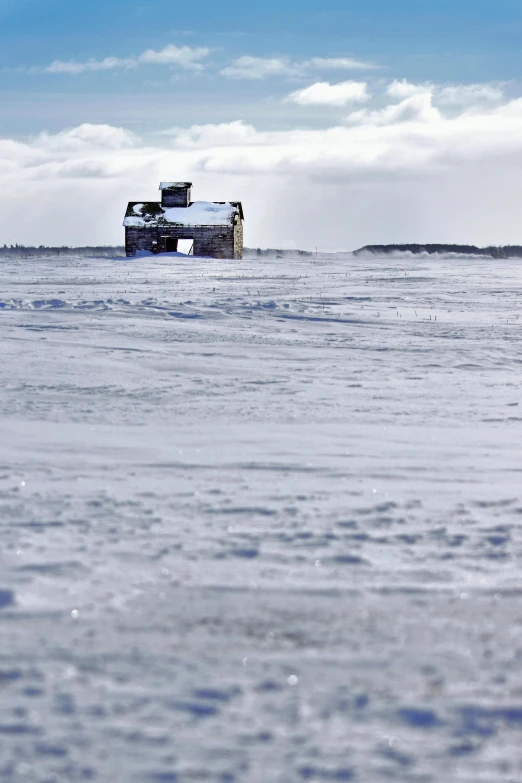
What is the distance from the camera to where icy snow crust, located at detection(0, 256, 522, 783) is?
88.4 inches

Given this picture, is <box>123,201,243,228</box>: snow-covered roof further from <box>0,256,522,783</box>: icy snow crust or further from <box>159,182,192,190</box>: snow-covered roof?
<box>0,256,522,783</box>: icy snow crust

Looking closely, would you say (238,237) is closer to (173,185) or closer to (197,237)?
(197,237)

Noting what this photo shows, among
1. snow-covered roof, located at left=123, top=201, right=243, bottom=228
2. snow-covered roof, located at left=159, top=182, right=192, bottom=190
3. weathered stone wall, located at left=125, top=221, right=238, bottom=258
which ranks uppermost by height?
snow-covered roof, located at left=159, top=182, right=192, bottom=190

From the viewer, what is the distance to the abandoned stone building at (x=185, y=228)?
37.4 m

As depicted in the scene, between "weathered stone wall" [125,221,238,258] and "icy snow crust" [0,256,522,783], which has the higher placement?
"weathered stone wall" [125,221,238,258]

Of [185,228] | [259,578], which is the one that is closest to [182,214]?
[185,228]

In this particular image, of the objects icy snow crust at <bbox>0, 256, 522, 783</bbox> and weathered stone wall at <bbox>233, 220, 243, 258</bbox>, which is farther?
weathered stone wall at <bbox>233, 220, 243, 258</bbox>

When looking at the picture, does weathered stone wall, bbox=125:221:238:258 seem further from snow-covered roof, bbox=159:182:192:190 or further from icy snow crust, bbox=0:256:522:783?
icy snow crust, bbox=0:256:522:783

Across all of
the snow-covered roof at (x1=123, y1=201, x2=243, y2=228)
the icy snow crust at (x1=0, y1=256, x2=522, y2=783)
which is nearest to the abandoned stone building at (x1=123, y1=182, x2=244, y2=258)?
the snow-covered roof at (x1=123, y1=201, x2=243, y2=228)

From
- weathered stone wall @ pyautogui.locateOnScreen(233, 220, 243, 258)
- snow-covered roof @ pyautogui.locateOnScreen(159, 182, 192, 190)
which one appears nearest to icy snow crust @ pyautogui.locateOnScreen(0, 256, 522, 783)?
weathered stone wall @ pyautogui.locateOnScreen(233, 220, 243, 258)

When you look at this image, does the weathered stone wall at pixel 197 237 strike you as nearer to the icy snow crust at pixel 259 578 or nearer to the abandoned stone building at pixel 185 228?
the abandoned stone building at pixel 185 228

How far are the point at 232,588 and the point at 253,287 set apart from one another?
16.9 meters

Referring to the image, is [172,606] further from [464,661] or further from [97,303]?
[97,303]

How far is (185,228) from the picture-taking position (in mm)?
37406
